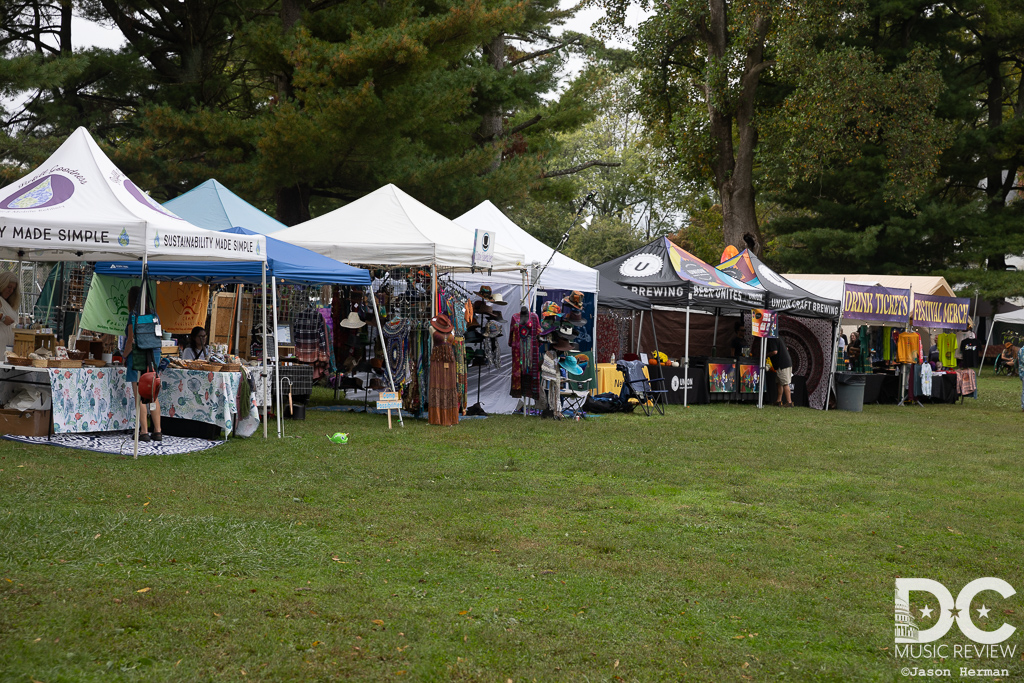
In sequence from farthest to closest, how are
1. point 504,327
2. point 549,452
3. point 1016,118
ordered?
point 1016,118
point 504,327
point 549,452

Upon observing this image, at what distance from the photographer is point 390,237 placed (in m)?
12.7

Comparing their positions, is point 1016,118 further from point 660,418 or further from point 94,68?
point 94,68

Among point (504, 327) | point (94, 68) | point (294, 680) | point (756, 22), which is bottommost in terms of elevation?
point (294, 680)

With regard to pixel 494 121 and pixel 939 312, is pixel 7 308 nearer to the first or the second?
pixel 494 121

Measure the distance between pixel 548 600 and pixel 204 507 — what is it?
300 centimetres

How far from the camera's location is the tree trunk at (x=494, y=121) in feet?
72.5

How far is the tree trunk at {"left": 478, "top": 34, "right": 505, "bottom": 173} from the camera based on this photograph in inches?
870

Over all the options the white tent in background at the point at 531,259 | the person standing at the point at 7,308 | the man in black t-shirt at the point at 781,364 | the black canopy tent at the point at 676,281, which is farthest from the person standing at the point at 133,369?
the man in black t-shirt at the point at 781,364

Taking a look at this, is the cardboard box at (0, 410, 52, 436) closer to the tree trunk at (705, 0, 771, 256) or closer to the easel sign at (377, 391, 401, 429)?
the easel sign at (377, 391, 401, 429)

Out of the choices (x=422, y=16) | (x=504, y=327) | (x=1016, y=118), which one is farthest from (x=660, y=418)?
(x=1016, y=118)

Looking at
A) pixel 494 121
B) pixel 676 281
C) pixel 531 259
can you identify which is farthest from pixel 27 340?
pixel 494 121

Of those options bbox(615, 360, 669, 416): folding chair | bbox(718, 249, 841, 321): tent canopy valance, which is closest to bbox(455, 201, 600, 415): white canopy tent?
bbox(615, 360, 669, 416): folding chair

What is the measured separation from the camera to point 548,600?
4859 mm

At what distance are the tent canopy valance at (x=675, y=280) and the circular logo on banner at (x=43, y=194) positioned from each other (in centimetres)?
1007
